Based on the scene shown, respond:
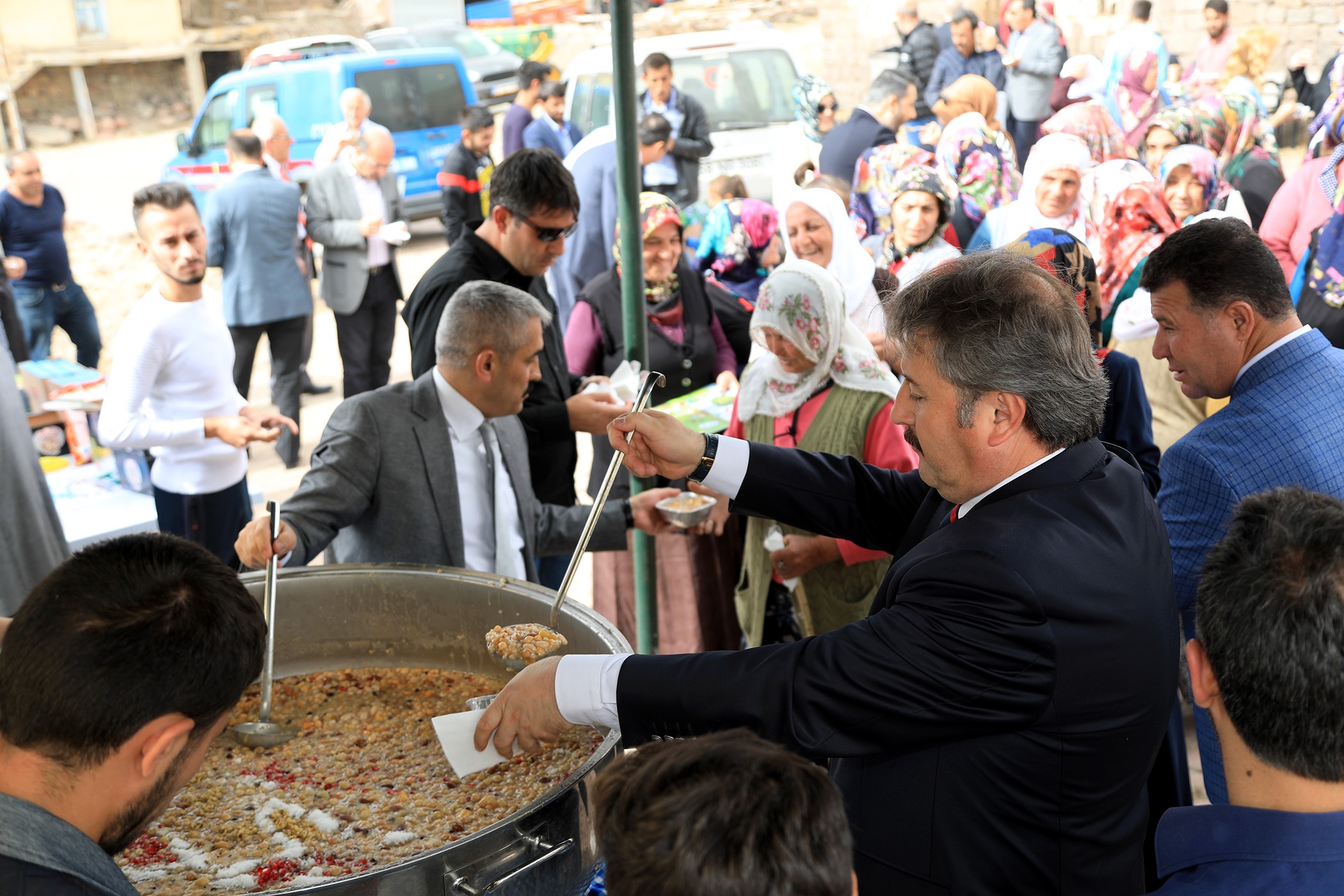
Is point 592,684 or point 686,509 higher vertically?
point 592,684

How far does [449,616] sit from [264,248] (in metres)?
4.58

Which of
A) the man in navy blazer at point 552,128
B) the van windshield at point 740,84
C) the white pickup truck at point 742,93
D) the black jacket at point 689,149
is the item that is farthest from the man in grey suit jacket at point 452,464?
the van windshield at point 740,84

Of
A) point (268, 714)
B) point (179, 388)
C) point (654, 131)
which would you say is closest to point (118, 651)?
point (268, 714)

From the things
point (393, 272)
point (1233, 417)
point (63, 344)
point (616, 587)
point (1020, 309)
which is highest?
point (1020, 309)

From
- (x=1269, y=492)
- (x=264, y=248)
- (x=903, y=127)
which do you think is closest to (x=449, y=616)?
(x=1269, y=492)

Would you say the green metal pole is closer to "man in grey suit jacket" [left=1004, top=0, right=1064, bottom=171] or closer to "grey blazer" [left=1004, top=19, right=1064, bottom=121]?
"man in grey suit jacket" [left=1004, top=0, right=1064, bottom=171]

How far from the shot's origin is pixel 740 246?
5074 millimetres

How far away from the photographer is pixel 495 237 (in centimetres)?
346

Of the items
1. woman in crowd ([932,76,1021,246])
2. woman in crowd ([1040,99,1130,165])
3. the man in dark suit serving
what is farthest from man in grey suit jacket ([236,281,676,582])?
woman in crowd ([1040,99,1130,165])

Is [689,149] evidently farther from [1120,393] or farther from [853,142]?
[1120,393]

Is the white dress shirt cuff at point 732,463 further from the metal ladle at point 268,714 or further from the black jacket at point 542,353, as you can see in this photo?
the black jacket at point 542,353

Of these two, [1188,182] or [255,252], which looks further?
[255,252]

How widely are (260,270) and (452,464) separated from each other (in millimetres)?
4090

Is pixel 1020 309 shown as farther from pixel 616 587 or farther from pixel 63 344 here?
pixel 63 344
